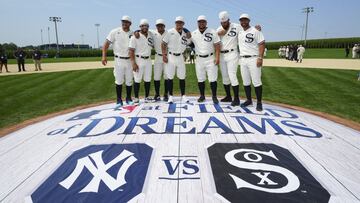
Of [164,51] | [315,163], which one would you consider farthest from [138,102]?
[315,163]

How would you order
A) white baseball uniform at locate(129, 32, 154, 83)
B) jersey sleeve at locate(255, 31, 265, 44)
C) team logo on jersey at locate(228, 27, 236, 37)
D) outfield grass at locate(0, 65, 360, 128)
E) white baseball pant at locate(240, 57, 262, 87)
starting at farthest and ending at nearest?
outfield grass at locate(0, 65, 360, 128), white baseball uniform at locate(129, 32, 154, 83), team logo on jersey at locate(228, 27, 236, 37), white baseball pant at locate(240, 57, 262, 87), jersey sleeve at locate(255, 31, 265, 44)

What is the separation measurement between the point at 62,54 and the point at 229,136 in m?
51.3

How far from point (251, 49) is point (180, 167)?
3.71m

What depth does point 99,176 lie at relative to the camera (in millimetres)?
Answer: 3344

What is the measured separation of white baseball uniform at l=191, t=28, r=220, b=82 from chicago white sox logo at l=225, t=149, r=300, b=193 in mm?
3114

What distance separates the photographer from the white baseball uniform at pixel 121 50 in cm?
662

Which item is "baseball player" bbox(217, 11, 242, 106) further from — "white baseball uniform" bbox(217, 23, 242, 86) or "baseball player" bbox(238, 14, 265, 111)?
"baseball player" bbox(238, 14, 265, 111)

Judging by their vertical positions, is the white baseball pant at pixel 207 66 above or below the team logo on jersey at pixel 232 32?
below

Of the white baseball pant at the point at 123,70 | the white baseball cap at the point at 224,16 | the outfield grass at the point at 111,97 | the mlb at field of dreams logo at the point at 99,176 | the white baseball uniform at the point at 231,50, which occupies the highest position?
the white baseball cap at the point at 224,16

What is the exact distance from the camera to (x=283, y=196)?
114 inches

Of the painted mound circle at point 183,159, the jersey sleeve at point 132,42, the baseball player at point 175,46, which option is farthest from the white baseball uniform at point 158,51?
the painted mound circle at point 183,159

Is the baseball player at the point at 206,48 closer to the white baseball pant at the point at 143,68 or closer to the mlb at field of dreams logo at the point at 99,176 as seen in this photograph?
the white baseball pant at the point at 143,68

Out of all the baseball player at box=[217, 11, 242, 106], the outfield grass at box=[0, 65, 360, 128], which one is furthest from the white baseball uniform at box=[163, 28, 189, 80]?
the outfield grass at box=[0, 65, 360, 128]

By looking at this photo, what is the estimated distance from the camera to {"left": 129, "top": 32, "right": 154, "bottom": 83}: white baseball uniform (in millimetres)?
6609
